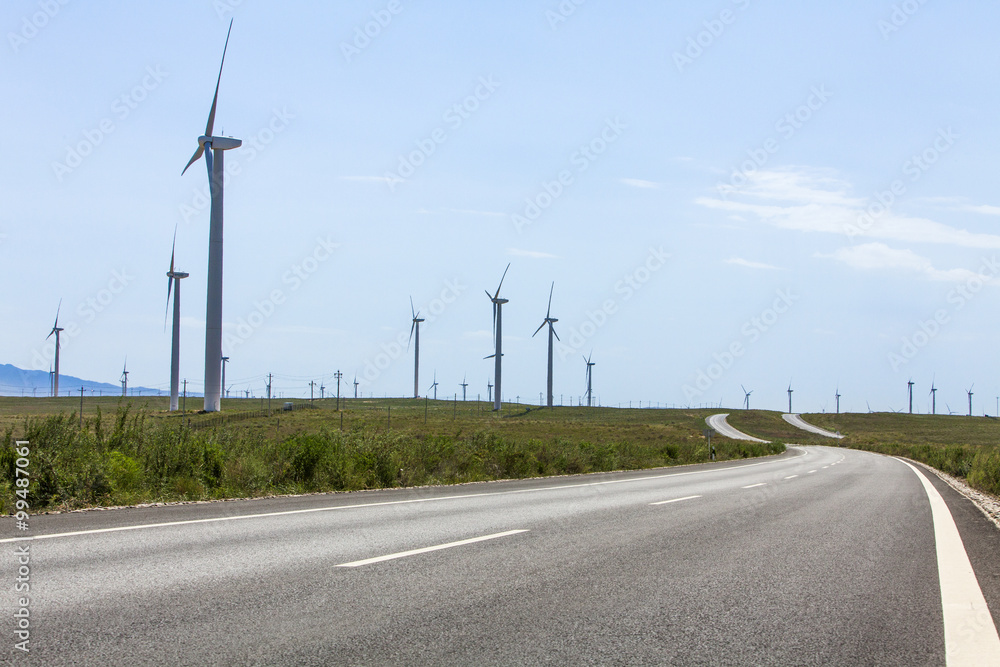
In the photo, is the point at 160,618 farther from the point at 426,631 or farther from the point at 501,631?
the point at 501,631

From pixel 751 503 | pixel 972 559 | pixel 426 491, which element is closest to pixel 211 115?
pixel 426 491

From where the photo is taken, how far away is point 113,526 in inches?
397

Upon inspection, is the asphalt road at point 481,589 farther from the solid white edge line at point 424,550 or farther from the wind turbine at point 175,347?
the wind turbine at point 175,347

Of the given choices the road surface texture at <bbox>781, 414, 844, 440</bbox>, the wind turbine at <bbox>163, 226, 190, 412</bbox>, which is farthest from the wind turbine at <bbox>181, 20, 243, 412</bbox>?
the road surface texture at <bbox>781, 414, 844, 440</bbox>

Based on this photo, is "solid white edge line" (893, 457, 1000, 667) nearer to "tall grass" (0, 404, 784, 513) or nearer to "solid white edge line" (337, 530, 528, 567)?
"solid white edge line" (337, 530, 528, 567)

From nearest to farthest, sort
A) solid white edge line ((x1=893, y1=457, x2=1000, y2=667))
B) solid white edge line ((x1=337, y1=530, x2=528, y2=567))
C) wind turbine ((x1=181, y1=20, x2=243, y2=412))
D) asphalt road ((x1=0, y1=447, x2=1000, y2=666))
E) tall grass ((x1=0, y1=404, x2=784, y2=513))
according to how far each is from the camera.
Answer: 1. asphalt road ((x1=0, y1=447, x2=1000, y2=666))
2. solid white edge line ((x1=893, y1=457, x2=1000, y2=667))
3. solid white edge line ((x1=337, y1=530, x2=528, y2=567))
4. tall grass ((x1=0, y1=404, x2=784, y2=513))
5. wind turbine ((x1=181, y1=20, x2=243, y2=412))

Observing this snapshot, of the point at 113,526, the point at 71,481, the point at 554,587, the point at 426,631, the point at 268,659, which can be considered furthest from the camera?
the point at 71,481

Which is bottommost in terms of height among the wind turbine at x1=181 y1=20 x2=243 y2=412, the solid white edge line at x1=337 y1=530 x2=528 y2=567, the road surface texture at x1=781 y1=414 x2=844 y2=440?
the road surface texture at x1=781 y1=414 x2=844 y2=440

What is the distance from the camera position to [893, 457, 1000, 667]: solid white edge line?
17.1ft

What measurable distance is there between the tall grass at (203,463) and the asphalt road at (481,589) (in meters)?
1.90

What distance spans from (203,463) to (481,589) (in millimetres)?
11177

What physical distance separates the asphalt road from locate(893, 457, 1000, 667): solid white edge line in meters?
0.08

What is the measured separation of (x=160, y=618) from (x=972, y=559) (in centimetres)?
801

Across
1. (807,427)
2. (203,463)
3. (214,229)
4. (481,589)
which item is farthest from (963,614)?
(807,427)
